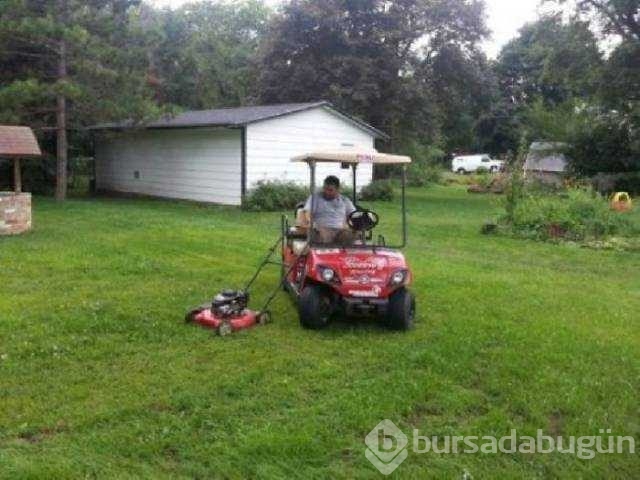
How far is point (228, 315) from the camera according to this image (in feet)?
19.6

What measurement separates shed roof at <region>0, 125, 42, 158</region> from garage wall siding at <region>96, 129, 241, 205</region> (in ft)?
21.4

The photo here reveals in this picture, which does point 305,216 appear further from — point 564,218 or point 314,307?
point 564,218

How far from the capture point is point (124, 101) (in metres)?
17.5

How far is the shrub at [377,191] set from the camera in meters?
22.0

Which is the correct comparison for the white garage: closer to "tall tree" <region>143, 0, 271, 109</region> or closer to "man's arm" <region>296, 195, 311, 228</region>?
"tall tree" <region>143, 0, 271, 109</region>

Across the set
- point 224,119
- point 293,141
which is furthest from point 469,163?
point 224,119

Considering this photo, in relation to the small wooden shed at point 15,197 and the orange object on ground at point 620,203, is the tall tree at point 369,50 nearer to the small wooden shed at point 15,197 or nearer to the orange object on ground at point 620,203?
the orange object on ground at point 620,203

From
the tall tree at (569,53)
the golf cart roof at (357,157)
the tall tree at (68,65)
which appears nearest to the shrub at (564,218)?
the golf cart roof at (357,157)

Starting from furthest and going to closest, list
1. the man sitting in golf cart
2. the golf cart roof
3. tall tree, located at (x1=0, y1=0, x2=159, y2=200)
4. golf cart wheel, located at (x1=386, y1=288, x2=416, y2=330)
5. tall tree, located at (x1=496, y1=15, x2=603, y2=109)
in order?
tall tree, located at (x1=496, y1=15, x2=603, y2=109)
tall tree, located at (x1=0, y1=0, x2=159, y2=200)
the man sitting in golf cart
the golf cart roof
golf cart wheel, located at (x1=386, y1=288, x2=416, y2=330)

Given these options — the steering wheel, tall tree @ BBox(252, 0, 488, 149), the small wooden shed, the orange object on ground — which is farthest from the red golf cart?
tall tree @ BBox(252, 0, 488, 149)

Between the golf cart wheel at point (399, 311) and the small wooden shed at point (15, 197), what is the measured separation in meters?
8.18

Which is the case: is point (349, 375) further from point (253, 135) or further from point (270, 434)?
point (253, 135)

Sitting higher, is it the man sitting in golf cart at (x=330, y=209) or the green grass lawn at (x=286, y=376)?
the man sitting in golf cart at (x=330, y=209)

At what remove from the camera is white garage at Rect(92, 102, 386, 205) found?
18219 millimetres
